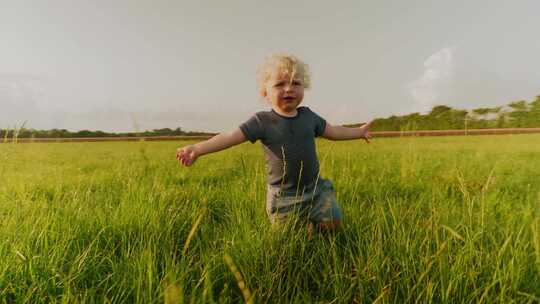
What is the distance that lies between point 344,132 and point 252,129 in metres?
0.86

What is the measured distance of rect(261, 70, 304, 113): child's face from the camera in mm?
2387

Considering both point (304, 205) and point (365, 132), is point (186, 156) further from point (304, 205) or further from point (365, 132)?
point (365, 132)

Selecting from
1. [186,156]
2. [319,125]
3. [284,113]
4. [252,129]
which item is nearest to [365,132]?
[319,125]

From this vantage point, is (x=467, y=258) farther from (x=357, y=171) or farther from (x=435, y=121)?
(x=435, y=121)

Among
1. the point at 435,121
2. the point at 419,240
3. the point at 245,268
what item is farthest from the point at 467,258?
the point at 435,121

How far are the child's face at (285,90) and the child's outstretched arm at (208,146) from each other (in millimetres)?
374

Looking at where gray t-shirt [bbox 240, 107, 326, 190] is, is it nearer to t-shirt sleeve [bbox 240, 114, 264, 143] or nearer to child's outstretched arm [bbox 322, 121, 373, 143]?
t-shirt sleeve [bbox 240, 114, 264, 143]

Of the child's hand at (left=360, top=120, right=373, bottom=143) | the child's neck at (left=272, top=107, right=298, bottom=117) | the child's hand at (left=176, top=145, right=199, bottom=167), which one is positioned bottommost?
the child's hand at (left=176, top=145, right=199, bottom=167)

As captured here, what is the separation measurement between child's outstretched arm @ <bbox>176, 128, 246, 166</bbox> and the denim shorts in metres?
0.49

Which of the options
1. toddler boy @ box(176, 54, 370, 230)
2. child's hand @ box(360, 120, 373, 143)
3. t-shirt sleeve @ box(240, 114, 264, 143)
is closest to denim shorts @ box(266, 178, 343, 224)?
toddler boy @ box(176, 54, 370, 230)

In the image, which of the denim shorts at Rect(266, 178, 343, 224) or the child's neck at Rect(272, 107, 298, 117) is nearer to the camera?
the denim shorts at Rect(266, 178, 343, 224)

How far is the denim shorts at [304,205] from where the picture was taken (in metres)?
2.31

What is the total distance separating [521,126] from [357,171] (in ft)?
90.0

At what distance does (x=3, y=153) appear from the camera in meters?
2.92
